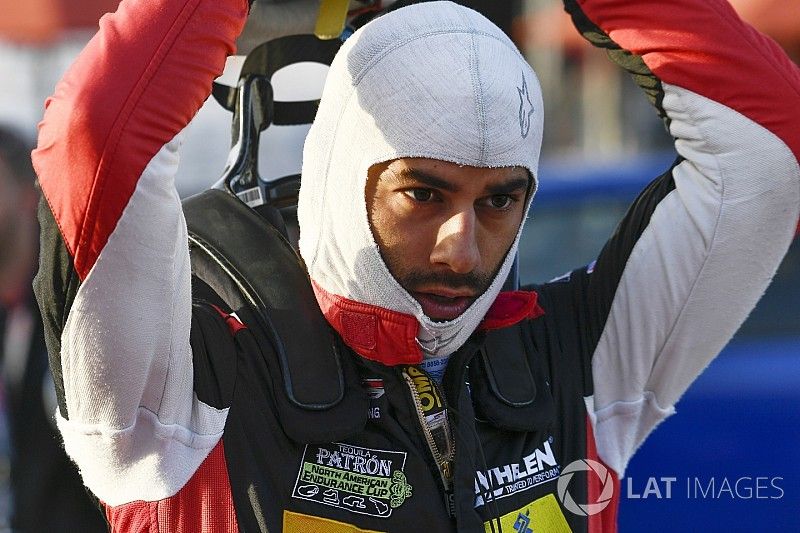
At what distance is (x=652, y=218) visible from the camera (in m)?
2.27

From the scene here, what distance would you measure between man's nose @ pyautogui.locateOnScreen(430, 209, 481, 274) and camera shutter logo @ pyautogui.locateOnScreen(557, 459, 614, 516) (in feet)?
1.46

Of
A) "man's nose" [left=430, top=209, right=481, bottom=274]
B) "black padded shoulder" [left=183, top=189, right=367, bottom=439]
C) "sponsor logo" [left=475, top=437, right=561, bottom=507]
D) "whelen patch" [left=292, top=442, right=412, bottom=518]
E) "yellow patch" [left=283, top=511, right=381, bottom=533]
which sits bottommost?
"sponsor logo" [left=475, top=437, right=561, bottom=507]

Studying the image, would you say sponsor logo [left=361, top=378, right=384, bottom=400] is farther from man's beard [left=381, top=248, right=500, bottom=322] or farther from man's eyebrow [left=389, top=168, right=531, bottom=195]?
man's eyebrow [left=389, top=168, right=531, bottom=195]

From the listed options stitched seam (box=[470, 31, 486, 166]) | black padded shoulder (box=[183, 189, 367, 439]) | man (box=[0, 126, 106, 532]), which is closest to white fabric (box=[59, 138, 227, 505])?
black padded shoulder (box=[183, 189, 367, 439])

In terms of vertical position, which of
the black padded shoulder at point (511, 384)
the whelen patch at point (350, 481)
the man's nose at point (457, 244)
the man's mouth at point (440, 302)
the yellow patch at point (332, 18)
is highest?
the yellow patch at point (332, 18)

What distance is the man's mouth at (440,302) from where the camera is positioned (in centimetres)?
198

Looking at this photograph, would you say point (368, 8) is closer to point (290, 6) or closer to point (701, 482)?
point (290, 6)

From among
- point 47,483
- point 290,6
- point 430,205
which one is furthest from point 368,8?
point 47,483

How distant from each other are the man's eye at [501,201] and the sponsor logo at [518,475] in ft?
1.40

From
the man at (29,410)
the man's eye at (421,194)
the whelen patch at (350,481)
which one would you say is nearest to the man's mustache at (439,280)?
the man's eye at (421,194)

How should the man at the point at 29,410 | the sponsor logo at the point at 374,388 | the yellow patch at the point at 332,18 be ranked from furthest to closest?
the man at the point at 29,410 → the yellow patch at the point at 332,18 → the sponsor logo at the point at 374,388

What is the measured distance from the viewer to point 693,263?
222 cm

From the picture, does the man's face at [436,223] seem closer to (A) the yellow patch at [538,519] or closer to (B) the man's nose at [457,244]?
(B) the man's nose at [457,244]

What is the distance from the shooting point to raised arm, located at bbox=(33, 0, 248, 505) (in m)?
1.67
